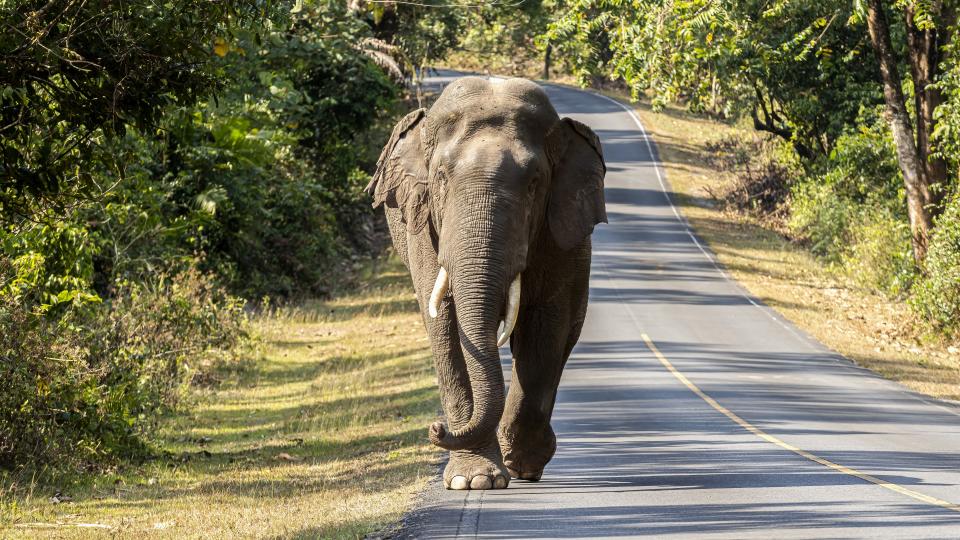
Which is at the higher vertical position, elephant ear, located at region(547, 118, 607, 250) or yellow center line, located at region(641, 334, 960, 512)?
elephant ear, located at region(547, 118, 607, 250)

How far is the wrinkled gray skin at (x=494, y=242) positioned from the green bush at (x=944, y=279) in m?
16.3

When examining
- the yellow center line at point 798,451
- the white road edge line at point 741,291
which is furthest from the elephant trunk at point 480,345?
the white road edge line at point 741,291

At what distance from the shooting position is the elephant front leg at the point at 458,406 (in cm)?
1147

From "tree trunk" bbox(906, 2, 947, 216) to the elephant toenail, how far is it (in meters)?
20.0

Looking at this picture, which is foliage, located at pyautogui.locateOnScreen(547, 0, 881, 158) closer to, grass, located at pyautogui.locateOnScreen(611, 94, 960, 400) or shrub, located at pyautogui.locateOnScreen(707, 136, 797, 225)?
shrub, located at pyautogui.locateOnScreen(707, 136, 797, 225)

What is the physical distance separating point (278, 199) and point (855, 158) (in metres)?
14.7

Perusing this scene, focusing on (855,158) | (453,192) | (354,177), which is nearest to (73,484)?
(453,192)

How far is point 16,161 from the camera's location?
35.9 feet

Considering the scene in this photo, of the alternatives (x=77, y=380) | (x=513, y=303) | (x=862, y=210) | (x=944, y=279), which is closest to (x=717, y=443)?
(x=513, y=303)

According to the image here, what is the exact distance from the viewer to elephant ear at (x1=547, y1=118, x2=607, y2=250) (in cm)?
1166

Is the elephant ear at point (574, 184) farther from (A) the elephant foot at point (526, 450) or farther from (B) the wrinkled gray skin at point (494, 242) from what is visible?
(A) the elephant foot at point (526, 450)

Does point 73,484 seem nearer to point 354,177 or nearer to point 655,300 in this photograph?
Result: point 655,300

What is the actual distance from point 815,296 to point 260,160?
47.8ft

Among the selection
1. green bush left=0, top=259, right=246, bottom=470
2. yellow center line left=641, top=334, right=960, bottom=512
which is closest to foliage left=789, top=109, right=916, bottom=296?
yellow center line left=641, top=334, right=960, bottom=512
